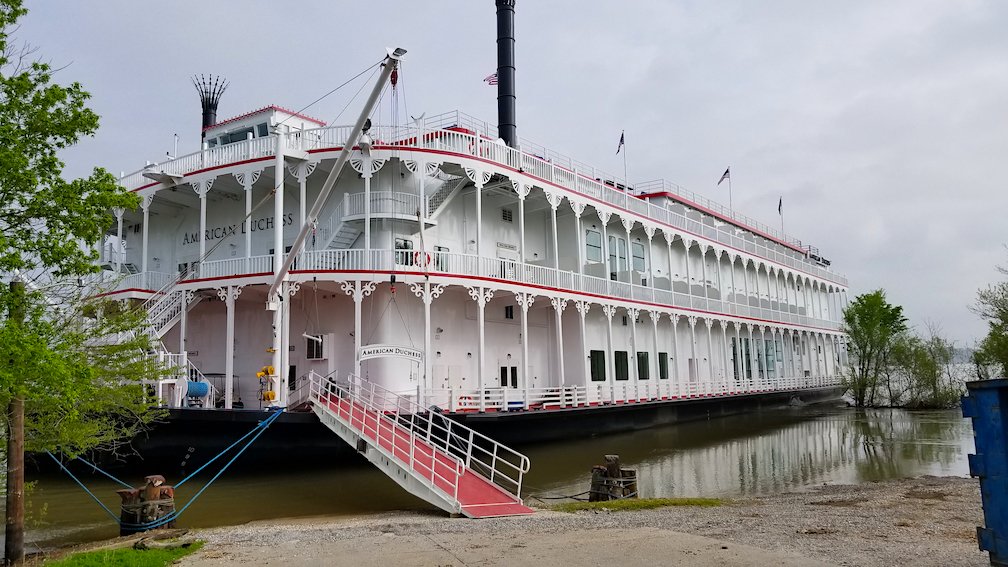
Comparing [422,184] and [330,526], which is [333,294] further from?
[330,526]

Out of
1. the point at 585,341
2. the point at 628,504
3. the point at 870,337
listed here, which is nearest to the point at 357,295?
the point at 628,504

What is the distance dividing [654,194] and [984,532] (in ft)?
104

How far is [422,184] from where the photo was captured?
67.9 ft

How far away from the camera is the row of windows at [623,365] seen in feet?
96.8

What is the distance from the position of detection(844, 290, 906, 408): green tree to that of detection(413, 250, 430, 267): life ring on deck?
33.8 meters

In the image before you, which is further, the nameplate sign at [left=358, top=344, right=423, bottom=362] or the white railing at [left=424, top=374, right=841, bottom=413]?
the white railing at [left=424, top=374, right=841, bottom=413]

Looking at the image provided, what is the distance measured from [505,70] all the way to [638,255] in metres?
11.1

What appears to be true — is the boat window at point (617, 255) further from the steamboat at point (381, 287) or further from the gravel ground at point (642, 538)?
the gravel ground at point (642, 538)

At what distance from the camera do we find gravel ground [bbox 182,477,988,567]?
26.8 ft

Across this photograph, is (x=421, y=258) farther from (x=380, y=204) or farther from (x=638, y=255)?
(x=638, y=255)

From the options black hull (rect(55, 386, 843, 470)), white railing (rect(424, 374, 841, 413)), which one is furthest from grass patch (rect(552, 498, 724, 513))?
black hull (rect(55, 386, 843, 470))

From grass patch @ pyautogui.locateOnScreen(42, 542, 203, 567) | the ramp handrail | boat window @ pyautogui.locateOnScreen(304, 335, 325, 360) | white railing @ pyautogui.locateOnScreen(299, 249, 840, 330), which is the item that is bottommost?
grass patch @ pyautogui.locateOnScreen(42, 542, 203, 567)

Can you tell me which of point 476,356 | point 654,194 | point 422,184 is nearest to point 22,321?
point 422,184

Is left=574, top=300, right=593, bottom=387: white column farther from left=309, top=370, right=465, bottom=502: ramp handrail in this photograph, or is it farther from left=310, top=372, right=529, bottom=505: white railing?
left=309, top=370, right=465, bottom=502: ramp handrail
